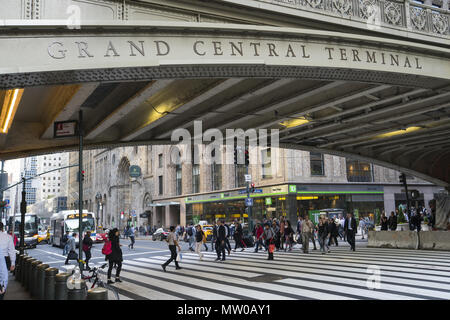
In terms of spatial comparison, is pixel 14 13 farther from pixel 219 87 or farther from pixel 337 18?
pixel 337 18

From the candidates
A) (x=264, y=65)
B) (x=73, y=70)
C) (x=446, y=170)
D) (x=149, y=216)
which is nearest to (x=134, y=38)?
(x=73, y=70)

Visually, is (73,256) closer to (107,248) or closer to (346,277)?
(107,248)

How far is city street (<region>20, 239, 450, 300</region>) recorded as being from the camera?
9289 mm

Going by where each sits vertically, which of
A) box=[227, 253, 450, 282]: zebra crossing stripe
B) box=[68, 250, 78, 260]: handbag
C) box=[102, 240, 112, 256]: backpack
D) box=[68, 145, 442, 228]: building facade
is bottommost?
box=[227, 253, 450, 282]: zebra crossing stripe

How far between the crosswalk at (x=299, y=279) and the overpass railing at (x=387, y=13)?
23.0 ft

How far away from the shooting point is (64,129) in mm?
11844

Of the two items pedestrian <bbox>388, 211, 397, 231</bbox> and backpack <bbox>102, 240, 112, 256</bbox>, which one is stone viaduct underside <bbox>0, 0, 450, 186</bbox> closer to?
backpack <bbox>102, 240, 112, 256</bbox>

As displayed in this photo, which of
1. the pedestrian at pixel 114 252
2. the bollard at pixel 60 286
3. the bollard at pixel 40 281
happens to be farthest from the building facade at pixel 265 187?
the bollard at pixel 60 286

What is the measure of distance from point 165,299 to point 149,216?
59.9 m

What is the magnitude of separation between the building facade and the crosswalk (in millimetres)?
17197

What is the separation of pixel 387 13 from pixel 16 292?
1296 cm

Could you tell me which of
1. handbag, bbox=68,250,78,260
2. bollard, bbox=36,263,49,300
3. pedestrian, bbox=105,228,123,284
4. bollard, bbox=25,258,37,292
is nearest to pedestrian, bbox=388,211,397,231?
pedestrian, bbox=105,228,123,284

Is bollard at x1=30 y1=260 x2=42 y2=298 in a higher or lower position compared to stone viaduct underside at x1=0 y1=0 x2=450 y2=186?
lower

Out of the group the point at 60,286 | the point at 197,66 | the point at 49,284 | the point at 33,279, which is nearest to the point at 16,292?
the point at 33,279
